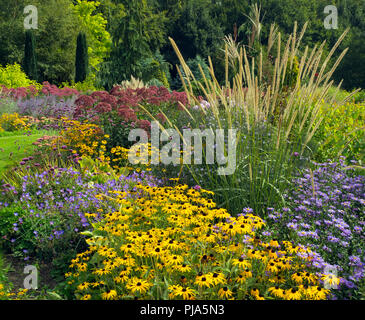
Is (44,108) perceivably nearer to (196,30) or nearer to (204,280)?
(204,280)

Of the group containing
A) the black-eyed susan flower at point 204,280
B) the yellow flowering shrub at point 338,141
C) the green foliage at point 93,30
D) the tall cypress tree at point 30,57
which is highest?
the green foliage at point 93,30

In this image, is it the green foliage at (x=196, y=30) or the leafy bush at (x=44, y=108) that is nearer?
the leafy bush at (x=44, y=108)

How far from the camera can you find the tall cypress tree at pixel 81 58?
22953 millimetres

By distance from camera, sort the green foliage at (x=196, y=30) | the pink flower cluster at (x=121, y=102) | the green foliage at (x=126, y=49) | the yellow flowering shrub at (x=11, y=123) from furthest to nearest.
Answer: the green foliage at (x=196, y=30) → the green foliage at (x=126, y=49) → the yellow flowering shrub at (x=11, y=123) → the pink flower cluster at (x=121, y=102)

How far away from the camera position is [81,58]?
75.7ft

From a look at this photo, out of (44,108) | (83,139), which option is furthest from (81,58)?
(83,139)

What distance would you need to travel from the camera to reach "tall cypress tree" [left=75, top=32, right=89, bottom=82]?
23.0 meters

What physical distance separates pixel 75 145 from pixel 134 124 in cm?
108

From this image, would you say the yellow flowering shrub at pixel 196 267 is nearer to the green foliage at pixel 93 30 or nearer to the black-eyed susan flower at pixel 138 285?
the black-eyed susan flower at pixel 138 285

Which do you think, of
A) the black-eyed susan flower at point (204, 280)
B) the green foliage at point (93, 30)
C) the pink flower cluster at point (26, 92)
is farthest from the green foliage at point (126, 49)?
the black-eyed susan flower at point (204, 280)

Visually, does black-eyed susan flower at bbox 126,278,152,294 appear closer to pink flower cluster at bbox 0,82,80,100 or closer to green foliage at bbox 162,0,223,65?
pink flower cluster at bbox 0,82,80,100

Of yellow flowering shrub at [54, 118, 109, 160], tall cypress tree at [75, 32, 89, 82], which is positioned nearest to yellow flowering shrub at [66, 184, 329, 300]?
yellow flowering shrub at [54, 118, 109, 160]

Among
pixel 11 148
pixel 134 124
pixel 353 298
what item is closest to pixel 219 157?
pixel 353 298

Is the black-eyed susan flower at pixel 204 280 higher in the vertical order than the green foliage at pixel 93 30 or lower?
lower
